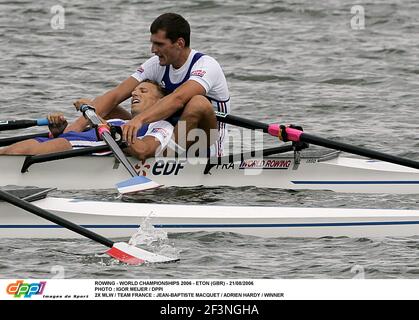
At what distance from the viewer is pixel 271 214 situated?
11430 millimetres

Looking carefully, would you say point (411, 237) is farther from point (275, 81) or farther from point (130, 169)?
point (275, 81)

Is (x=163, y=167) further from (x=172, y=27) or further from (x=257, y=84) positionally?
(x=257, y=84)

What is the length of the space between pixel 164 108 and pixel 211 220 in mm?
1870

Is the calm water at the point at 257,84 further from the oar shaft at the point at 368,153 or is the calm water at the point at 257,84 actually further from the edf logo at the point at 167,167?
the oar shaft at the point at 368,153

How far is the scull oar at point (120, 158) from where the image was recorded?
12000mm

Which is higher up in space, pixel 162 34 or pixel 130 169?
pixel 162 34

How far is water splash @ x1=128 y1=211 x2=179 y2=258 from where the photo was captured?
432 inches

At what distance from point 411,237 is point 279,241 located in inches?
49.1

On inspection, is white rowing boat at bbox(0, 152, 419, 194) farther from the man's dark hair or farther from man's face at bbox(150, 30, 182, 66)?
the man's dark hair

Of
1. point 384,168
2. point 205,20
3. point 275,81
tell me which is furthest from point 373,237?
point 205,20

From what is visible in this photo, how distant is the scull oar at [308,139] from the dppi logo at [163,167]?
67 cm

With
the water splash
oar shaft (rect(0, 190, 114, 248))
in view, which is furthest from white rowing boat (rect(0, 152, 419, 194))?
oar shaft (rect(0, 190, 114, 248))

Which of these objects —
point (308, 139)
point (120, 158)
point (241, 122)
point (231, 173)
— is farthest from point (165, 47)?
point (308, 139)
